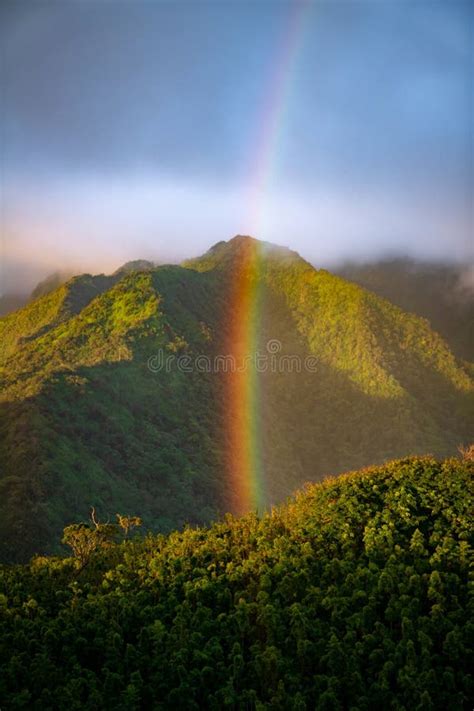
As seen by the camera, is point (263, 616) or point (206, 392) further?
point (206, 392)

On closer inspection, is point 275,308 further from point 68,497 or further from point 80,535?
point 80,535

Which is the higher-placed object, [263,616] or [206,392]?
[206,392]

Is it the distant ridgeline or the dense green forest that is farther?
the distant ridgeline

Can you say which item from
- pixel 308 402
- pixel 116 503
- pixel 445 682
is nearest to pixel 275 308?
pixel 308 402

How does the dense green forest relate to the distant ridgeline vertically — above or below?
below
